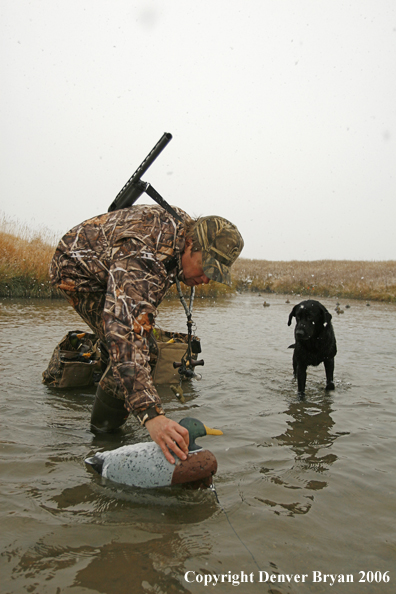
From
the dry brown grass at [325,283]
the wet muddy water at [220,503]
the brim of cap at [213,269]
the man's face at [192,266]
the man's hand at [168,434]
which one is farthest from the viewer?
the dry brown grass at [325,283]

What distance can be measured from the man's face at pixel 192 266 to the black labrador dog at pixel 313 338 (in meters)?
2.60

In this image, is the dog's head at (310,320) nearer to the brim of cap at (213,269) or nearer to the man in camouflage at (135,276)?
the man in camouflage at (135,276)

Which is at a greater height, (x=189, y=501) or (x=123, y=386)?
(x=123, y=386)

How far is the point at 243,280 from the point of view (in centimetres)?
2947

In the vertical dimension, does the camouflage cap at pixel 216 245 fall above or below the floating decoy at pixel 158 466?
above

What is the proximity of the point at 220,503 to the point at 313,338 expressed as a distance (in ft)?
10.4

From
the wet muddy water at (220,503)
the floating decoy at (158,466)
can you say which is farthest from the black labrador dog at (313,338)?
the floating decoy at (158,466)

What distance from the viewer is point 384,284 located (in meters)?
26.1

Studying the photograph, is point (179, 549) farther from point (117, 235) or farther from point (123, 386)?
point (117, 235)

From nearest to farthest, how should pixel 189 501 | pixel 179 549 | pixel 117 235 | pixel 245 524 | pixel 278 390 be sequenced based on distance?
1. pixel 179 549
2. pixel 245 524
3. pixel 189 501
4. pixel 117 235
5. pixel 278 390

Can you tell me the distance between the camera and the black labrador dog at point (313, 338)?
17.6 ft

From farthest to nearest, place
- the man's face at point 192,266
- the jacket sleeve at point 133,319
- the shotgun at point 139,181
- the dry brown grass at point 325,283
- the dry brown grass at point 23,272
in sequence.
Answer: the dry brown grass at point 325,283 → the dry brown grass at point 23,272 → the shotgun at point 139,181 → the man's face at point 192,266 → the jacket sleeve at point 133,319

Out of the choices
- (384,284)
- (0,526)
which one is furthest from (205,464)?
(384,284)

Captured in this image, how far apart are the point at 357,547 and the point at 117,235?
2.27 metres
